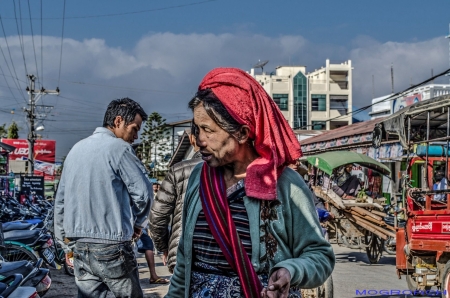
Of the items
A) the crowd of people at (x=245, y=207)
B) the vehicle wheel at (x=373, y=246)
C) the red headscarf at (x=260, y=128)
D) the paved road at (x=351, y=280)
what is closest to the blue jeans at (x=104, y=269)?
the crowd of people at (x=245, y=207)

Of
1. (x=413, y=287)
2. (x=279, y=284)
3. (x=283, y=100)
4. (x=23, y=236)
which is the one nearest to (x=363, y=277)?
(x=413, y=287)

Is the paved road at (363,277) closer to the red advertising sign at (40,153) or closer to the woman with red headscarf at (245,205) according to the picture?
the woman with red headscarf at (245,205)

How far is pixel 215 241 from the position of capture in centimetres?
244

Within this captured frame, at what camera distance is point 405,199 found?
9.02 metres

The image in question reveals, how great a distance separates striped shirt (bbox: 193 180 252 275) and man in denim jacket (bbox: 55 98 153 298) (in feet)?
6.71

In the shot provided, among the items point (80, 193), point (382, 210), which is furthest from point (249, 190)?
point (382, 210)

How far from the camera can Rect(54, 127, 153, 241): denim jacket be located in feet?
14.6

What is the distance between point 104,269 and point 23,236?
5.67 meters

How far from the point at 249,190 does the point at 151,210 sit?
9.38 ft

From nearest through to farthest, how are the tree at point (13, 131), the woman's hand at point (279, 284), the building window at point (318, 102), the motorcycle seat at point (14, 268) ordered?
the woman's hand at point (279, 284) → the motorcycle seat at point (14, 268) → the tree at point (13, 131) → the building window at point (318, 102)

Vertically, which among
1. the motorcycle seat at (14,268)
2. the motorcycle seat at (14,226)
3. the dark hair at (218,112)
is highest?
the dark hair at (218,112)

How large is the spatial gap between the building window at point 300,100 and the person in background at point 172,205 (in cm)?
7707

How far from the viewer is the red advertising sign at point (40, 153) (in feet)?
175

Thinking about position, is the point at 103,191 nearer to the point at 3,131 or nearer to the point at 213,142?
Result: the point at 213,142
